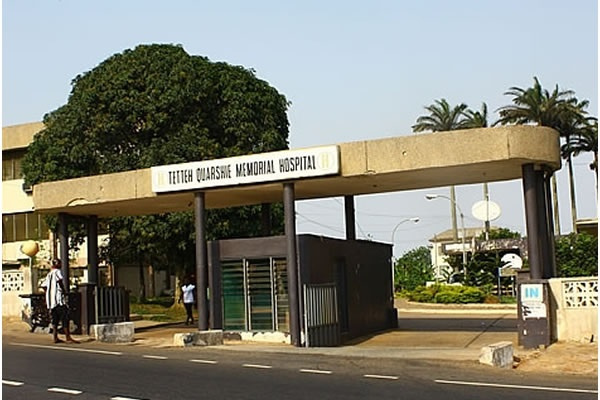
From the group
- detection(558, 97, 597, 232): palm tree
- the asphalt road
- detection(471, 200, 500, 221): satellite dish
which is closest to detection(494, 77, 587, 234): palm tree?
detection(558, 97, 597, 232): palm tree

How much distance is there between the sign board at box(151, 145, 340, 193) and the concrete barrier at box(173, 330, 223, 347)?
12.1 ft

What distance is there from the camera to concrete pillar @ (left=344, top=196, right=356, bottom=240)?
25875 mm

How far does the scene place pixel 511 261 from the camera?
47.4 m

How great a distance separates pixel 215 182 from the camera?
22453mm

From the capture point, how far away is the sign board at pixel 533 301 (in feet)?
64.3

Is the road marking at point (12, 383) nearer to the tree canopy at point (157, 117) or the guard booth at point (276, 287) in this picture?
the guard booth at point (276, 287)

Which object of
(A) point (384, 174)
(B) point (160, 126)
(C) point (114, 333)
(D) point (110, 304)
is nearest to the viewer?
(A) point (384, 174)

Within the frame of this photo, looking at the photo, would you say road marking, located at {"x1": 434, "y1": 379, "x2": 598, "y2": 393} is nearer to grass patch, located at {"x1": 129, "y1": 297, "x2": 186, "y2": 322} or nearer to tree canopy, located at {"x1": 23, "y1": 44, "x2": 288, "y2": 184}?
grass patch, located at {"x1": 129, "y1": 297, "x2": 186, "y2": 322}

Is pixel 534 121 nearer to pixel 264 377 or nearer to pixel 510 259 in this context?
pixel 510 259

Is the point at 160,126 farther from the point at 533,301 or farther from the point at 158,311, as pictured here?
the point at 533,301

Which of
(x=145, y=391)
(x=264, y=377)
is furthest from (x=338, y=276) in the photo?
(x=145, y=391)

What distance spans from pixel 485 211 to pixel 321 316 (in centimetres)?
1700

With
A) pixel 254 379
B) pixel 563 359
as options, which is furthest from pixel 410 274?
pixel 254 379

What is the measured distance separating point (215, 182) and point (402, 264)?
43419 mm
